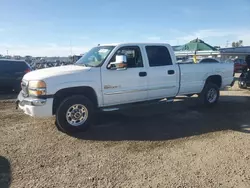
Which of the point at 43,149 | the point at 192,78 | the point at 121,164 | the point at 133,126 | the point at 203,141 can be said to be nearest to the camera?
the point at 121,164

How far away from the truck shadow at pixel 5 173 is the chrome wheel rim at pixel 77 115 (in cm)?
163

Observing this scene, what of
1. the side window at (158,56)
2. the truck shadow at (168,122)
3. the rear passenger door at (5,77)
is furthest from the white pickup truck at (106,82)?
the rear passenger door at (5,77)

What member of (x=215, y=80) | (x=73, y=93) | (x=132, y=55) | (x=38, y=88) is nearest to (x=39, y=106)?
(x=38, y=88)

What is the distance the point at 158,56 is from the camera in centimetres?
698

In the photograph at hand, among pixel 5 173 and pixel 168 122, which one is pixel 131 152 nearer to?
pixel 5 173

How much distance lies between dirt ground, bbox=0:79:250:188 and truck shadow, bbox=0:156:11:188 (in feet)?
0.04

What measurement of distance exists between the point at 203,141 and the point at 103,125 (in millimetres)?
2440

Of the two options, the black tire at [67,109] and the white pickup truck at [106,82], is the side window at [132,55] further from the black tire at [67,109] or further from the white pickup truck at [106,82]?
the black tire at [67,109]

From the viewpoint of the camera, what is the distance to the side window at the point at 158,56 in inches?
267

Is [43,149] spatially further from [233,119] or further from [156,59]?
[233,119]

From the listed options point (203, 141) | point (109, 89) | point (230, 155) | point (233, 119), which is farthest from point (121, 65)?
point (233, 119)

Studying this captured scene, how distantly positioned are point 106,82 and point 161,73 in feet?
5.47

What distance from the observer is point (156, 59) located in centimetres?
691

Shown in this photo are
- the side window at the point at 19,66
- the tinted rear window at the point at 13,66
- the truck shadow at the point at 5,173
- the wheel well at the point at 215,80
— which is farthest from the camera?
the side window at the point at 19,66
